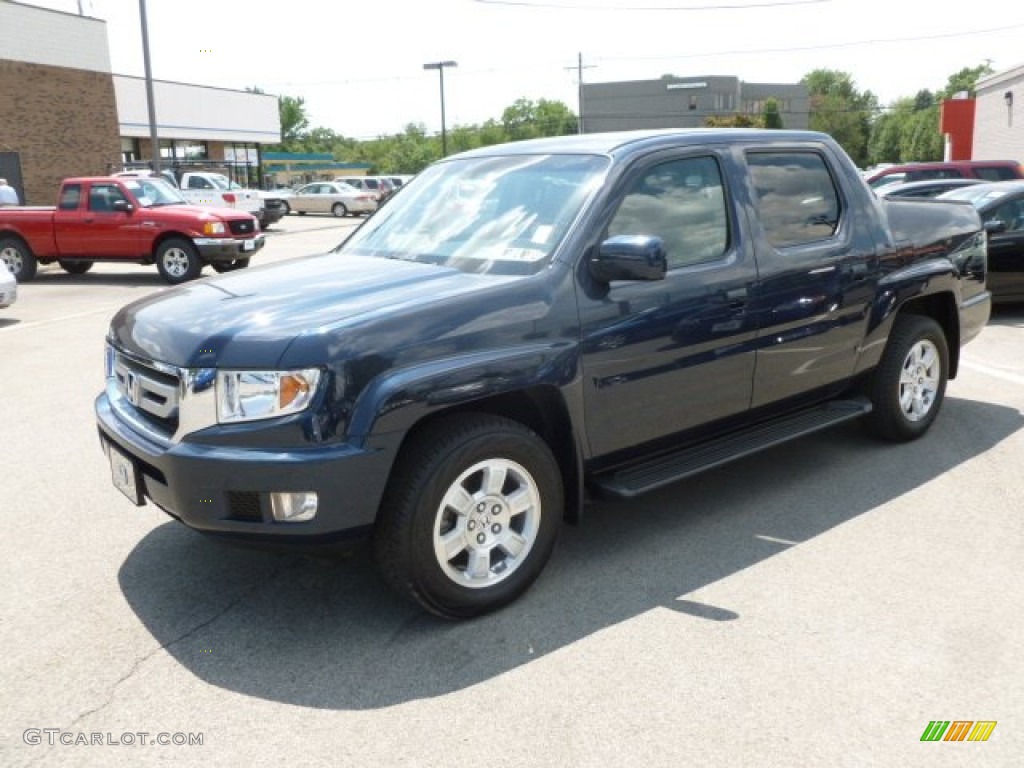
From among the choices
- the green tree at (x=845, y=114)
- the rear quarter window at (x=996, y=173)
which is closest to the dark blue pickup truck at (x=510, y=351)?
the rear quarter window at (x=996, y=173)

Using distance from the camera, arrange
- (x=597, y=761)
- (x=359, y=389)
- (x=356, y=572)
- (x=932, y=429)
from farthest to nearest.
Answer: (x=932, y=429) → (x=356, y=572) → (x=359, y=389) → (x=597, y=761)

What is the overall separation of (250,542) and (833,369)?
328 centimetres

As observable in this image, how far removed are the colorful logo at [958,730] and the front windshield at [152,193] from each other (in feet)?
52.1

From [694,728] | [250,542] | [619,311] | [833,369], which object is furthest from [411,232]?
[694,728]

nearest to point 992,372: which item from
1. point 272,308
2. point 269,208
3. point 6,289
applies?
point 272,308

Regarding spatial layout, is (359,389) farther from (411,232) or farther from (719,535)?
(719,535)

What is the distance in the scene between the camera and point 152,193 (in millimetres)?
16828

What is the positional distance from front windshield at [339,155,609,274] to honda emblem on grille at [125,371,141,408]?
1290 mm

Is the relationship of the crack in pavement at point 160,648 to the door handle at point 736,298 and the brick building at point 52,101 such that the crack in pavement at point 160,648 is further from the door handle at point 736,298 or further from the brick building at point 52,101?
the brick building at point 52,101

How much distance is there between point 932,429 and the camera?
6.23m

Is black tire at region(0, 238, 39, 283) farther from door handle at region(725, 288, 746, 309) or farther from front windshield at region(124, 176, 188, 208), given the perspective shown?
door handle at region(725, 288, 746, 309)

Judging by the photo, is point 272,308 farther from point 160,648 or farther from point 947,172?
point 947,172

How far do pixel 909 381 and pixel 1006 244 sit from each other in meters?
5.23

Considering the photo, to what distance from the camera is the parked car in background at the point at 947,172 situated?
19.7m
